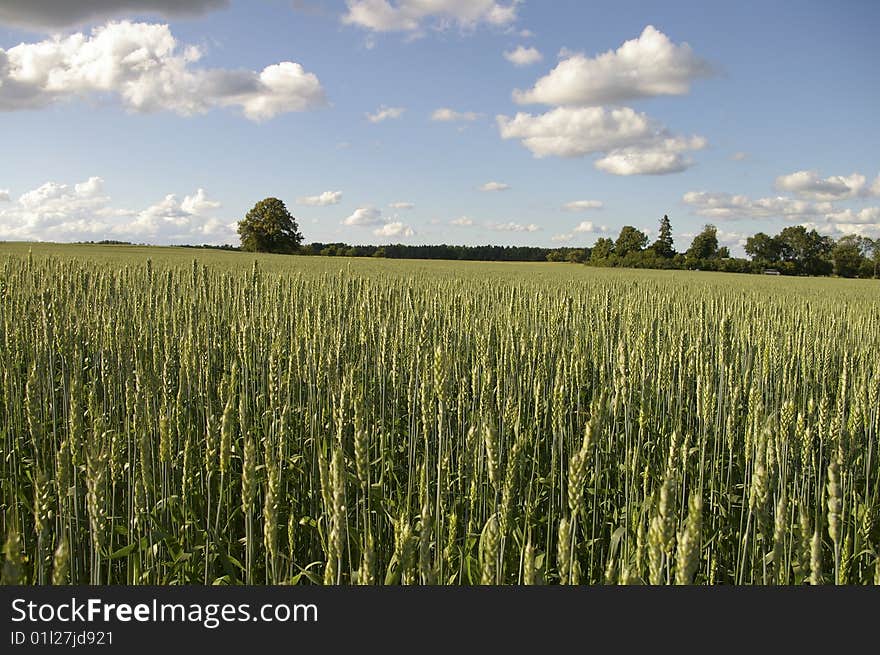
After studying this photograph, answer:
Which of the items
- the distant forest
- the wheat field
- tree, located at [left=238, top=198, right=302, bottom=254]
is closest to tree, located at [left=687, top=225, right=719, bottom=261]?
the distant forest

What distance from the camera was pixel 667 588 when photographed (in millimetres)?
1371

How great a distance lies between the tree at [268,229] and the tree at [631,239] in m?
35.5

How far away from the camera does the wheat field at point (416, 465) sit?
5.03ft

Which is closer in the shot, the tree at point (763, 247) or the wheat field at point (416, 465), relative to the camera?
the wheat field at point (416, 465)

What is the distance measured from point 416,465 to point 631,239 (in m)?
69.6

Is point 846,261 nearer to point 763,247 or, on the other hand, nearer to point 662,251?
point 763,247

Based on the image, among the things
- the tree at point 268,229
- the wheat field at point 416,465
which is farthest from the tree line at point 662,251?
the wheat field at point 416,465

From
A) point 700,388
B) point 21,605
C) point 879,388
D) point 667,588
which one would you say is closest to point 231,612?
A: point 21,605

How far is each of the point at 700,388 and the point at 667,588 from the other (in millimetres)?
1438

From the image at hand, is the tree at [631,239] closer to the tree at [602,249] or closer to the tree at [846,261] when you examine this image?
the tree at [602,249]

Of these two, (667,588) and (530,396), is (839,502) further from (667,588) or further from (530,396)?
(530,396)

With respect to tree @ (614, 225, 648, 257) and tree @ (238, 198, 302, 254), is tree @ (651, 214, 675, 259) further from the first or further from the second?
tree @ (238, 198, 302, 254)

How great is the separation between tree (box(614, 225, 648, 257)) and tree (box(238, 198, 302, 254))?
3551cm

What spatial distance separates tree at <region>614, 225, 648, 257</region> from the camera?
6681cm
